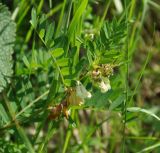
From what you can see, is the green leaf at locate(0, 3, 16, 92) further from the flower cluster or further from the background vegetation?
the flower cluster

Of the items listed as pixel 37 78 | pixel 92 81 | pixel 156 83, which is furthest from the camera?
pixel 156 83

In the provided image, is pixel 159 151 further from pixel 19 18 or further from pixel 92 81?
pixel 19 18

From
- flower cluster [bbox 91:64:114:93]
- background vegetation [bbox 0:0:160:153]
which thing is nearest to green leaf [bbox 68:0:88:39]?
background vegetation [bbox 0:0:160:153]

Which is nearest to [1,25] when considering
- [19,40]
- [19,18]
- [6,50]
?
[6,50]

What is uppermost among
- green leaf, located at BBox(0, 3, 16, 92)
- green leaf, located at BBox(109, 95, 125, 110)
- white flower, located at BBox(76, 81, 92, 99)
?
green leaf, located at BBox(0, 3, 16, 92)

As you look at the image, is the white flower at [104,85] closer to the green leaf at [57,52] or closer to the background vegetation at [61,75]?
the background vegetation at [61,75]

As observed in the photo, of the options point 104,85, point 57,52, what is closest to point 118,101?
point 104,85

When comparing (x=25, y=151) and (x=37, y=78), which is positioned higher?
(x=37, y=78)
